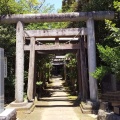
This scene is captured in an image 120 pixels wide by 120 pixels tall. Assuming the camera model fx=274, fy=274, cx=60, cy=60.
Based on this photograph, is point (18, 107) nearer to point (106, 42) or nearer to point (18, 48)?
point (18, 48)

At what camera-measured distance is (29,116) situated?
1245cm

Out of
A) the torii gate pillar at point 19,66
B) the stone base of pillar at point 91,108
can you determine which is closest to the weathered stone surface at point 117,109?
the stone base of pillar at point 91,108

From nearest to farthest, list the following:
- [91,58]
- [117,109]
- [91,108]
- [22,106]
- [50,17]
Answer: [117,109], [91,108], [22,106], [91,58], [50,17]

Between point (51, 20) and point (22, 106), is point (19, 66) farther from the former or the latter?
point (51, 20)

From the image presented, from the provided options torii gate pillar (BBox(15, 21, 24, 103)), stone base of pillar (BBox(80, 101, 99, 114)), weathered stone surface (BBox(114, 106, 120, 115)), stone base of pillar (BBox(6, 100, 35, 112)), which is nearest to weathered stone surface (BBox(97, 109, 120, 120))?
weathered stone surface (BBox(114, 106, 120, 115))

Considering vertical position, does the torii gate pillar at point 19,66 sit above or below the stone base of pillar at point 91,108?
above

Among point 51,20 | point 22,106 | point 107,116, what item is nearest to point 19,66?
point 22,106

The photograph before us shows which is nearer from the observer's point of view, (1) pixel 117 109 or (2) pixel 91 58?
(1) pixel 117 109

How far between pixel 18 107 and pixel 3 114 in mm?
5076

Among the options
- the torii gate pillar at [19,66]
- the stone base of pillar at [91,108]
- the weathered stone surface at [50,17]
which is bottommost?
the stone base of pillar at [91,108]

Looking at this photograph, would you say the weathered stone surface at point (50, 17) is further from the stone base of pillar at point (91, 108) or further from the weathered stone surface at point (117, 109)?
the weathered stone surface at point (117, 109)

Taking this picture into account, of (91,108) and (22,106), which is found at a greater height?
(22,106)

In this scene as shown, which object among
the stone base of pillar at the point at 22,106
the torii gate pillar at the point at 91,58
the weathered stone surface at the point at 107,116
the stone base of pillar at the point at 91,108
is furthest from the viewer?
the torii gate pillar at the point at 91,58

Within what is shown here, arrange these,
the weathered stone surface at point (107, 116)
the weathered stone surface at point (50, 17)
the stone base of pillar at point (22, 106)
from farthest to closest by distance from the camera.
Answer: the weathered stone surface at point (50, 17)
the stone base of pillar at point (22, 106)
the weathered stone surface at point (107, 116)
